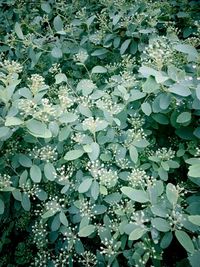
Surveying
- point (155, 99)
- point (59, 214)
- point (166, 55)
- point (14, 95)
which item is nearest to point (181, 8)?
point (166, 55)

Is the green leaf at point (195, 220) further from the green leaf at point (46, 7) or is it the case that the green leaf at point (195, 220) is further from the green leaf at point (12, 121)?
the green leaf at point (46, 7)

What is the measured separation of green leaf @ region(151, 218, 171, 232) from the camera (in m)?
1.41

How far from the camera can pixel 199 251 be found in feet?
4.24

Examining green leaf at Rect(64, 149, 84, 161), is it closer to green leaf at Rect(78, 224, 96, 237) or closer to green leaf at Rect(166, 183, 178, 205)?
green leaf at Rect(78, 224, 96, 237)

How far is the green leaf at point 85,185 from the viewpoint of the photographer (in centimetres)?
165

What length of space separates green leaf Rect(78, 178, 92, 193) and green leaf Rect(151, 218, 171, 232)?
0.40 metres

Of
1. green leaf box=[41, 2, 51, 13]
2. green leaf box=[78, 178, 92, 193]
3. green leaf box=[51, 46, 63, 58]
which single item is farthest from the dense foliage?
green leaf box=[41, 2, 51, 13]

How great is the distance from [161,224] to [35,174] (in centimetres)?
72

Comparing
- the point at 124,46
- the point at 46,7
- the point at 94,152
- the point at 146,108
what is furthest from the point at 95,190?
the point at 46,7

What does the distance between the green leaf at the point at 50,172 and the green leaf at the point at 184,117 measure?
724 mm

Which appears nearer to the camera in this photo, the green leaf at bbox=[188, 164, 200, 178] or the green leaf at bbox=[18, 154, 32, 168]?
the green leaf at bbox=[188, 164, 200, 178]

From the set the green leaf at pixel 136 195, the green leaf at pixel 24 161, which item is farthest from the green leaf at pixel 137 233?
the green leaf at pixel 24 161

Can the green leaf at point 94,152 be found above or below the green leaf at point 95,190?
above

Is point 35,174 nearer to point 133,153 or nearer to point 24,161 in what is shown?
point 24,161
